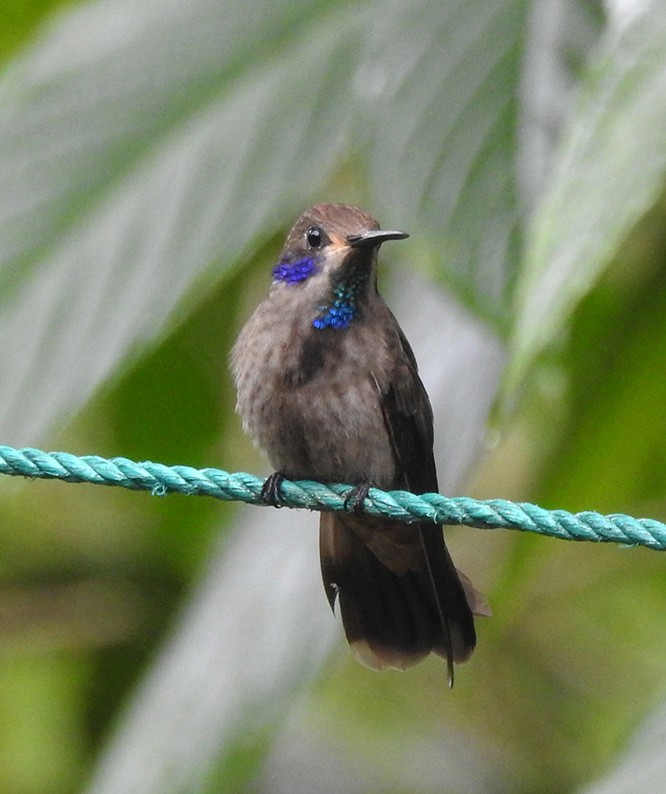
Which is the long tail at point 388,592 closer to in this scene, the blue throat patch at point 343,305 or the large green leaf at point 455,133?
the blue throat patch at point 343,305

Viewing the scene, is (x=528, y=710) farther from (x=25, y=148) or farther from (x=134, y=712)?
(x=25, y=148)

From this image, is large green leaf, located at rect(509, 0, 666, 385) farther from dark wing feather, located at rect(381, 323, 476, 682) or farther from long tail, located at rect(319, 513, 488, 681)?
long tail, located at rect(319, 513, 488, 681)

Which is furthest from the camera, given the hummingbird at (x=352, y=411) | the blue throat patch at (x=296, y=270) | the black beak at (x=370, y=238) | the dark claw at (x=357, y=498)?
the blue throat patch at (x=296, y=270)

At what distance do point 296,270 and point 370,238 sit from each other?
0.33 meters

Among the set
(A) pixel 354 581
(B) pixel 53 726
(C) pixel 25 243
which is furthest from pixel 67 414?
(B) pixel 53 726

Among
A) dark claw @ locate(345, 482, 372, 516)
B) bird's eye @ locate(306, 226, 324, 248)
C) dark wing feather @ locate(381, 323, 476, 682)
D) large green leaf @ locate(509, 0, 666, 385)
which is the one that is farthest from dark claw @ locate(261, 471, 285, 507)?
large green leaf @ locate(509, 0, 666, 385)

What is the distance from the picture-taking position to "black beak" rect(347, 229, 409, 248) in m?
3.06

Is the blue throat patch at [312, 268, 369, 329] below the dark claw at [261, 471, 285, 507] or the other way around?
the other way around

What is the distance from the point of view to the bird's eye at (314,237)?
3.41m

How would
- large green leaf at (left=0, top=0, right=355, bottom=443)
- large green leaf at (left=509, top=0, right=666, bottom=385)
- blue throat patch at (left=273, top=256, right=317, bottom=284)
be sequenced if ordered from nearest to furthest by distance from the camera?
large green leaf at (left=509, top=0, right=666, bottom=385) < large green leaf at (left=0, top=0, right=355, bottom=443) < blue throat patch at (left=273, top=256, right=317, bottom=284)

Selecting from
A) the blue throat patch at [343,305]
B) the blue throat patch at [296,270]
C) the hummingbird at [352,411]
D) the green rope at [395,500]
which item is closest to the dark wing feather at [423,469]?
the hummingbird at [352,411]

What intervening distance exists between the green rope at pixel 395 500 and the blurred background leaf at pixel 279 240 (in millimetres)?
163

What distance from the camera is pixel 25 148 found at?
269cm

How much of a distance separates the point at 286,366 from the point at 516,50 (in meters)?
0.90
